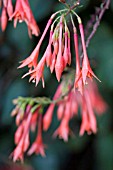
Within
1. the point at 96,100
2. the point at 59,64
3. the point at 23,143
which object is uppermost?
the point at 59,64

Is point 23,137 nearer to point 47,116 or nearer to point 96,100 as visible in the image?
point 47,116

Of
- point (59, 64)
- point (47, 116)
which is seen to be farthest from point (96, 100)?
point (59, 64)

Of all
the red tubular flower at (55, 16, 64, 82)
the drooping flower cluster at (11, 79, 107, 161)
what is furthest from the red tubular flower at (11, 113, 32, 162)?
the red tubular flower at (55, 16, 64, 82)

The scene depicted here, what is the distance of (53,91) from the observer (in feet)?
6.19

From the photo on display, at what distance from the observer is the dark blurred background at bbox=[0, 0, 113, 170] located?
5.84ft

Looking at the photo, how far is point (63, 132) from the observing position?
4.66 ft

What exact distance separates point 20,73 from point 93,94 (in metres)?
0.31

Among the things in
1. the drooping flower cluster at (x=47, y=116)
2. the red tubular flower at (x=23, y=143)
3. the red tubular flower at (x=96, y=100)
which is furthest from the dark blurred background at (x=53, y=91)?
the red tubular flower at (x=23, y=143)

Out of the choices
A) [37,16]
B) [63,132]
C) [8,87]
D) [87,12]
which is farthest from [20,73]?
[63,132]

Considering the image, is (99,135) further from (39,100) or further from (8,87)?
(39,100)

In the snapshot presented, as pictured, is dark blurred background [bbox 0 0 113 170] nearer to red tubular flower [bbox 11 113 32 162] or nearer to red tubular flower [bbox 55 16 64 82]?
red tubular flower [bbox 11 113 32 162]

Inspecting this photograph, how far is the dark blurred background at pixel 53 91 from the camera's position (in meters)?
1.78

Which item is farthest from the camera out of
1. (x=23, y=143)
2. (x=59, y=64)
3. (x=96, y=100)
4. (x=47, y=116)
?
(x=96, y=100)

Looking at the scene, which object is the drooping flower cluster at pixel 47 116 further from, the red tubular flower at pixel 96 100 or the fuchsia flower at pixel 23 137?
the red tubular flower at pixel 96 100
